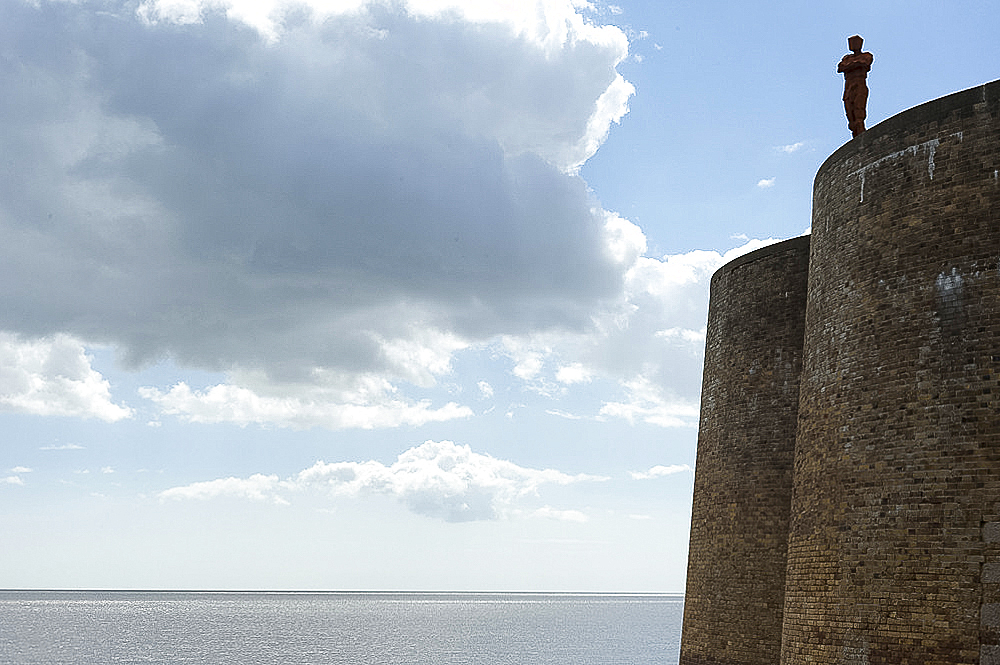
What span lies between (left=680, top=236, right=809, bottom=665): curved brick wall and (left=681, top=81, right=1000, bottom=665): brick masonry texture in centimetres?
354

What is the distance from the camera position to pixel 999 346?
15.1 m

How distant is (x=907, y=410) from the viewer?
1591 cm

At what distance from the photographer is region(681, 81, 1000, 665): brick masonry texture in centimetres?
1491

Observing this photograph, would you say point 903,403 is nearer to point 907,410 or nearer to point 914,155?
point 907,410

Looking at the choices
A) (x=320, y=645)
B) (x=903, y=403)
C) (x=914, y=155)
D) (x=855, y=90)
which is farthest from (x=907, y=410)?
(x=320, y=645)

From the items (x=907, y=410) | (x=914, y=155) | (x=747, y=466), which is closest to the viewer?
(x=907, y=410)

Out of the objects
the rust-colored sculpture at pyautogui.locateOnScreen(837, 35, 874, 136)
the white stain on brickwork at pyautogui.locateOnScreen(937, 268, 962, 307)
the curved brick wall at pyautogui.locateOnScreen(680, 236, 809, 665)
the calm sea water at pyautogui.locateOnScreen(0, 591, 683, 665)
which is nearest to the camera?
the white stain on brickwork at pyautogui.locateOnScreen(937, 268, 962, 307)

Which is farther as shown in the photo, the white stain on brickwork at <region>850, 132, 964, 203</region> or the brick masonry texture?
the white stain on brickwork at <region>850, 132, 964, 203</region>

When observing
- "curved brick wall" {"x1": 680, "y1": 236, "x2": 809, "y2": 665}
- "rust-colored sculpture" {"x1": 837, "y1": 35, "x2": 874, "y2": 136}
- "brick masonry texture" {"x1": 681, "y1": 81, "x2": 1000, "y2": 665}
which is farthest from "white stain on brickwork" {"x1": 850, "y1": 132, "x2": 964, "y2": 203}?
"curved brick wall" {"x1": 680, "y1": 236, "x2": 809, "y2": 665}

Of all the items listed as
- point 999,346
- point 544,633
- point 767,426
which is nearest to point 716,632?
point 767,426

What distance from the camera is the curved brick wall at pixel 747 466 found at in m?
21.9

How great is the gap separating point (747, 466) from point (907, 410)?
7.04 m

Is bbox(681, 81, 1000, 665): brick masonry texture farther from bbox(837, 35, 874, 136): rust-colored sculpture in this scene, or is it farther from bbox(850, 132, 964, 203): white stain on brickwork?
bbox(837, 35, 874, 136): rust-colored sculpture

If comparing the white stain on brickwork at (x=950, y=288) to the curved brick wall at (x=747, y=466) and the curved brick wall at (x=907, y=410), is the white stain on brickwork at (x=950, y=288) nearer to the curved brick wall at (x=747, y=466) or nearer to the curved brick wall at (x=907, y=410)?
the curved brick wall at (x=907, y=410)
